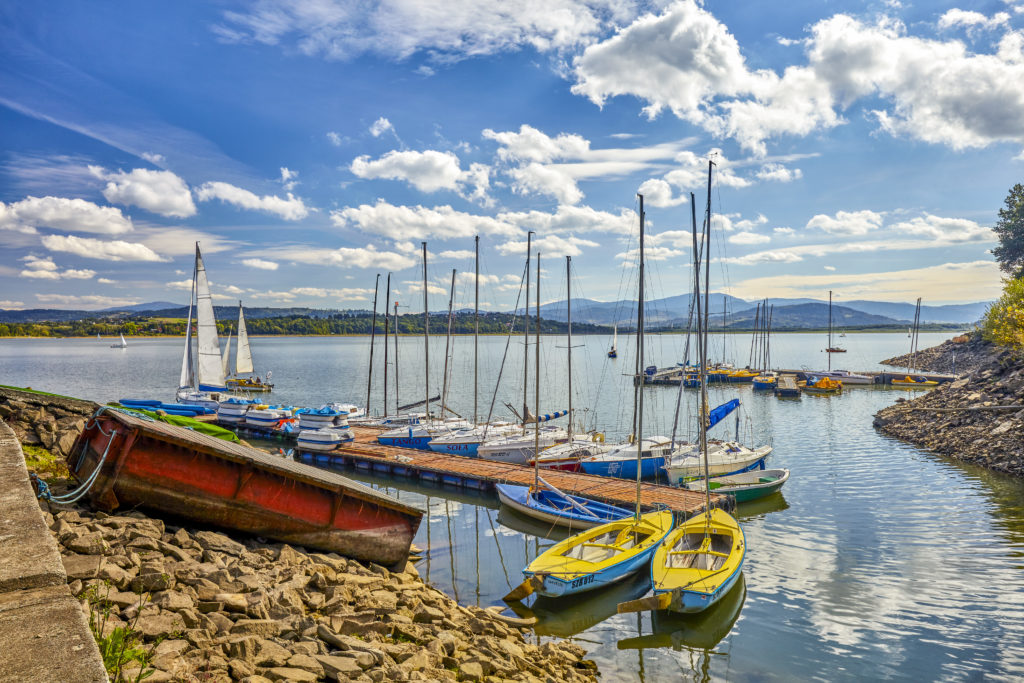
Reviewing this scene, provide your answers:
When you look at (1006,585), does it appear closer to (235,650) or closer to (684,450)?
(684,450)

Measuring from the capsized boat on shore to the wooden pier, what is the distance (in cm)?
1151

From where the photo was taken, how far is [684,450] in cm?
2977

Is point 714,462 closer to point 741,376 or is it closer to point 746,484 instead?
point 746,484

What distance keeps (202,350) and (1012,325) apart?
210ft

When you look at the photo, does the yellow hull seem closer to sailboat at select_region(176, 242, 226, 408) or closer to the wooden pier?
the wooden pier

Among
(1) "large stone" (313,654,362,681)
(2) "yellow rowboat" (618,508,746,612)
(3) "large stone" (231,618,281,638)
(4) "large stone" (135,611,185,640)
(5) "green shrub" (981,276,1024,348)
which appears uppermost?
(5) "green shrub" (981,276,1024,348)

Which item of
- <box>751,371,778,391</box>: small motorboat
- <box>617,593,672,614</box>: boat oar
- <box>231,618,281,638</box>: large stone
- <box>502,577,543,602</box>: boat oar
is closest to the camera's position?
<box>231,618,281,638</box>: large stone

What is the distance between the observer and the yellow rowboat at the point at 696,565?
1387 cm

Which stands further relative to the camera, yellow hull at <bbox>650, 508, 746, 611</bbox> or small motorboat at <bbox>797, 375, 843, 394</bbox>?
small motorboat at <bbox>797, 375, 843, 394</bbox>

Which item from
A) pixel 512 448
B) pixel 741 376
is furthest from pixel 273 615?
pixel 741 376

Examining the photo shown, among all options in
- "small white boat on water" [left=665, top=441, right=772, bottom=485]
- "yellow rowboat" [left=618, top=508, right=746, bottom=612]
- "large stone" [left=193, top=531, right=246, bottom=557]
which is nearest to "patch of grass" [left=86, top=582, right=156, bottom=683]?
"large stone" [left=193, top=531, right=246, bottom=557]

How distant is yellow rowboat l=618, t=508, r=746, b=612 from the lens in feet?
45.5

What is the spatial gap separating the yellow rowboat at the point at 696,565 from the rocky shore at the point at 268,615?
2.83 meters

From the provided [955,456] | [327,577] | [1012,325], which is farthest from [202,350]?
[1012,325]
